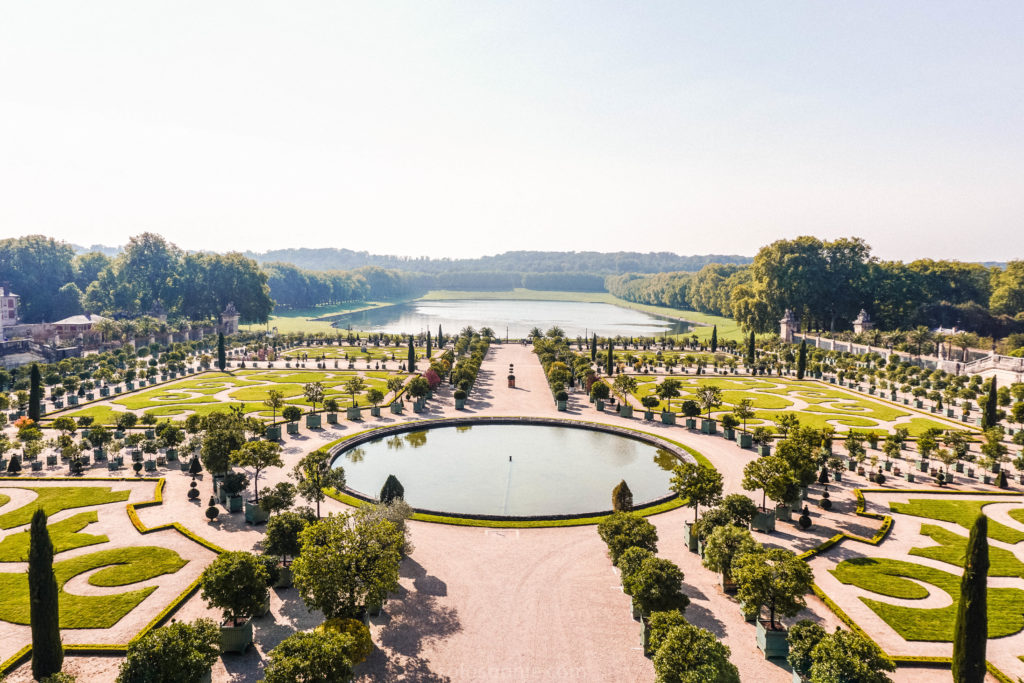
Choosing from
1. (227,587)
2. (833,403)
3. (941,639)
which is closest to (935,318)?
(833,403)

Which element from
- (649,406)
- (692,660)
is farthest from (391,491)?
(649,406)

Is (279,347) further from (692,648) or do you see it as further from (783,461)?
(692,648)

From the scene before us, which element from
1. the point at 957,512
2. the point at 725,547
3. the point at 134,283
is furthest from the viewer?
the point at 134,283

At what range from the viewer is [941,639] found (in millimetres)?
17047

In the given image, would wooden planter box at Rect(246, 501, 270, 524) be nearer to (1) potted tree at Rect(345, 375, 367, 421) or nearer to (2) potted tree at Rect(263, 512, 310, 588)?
(2) potted tree at Rect(263, 512, 310, 588)

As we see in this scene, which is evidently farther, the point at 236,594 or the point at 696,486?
the point at 696,486

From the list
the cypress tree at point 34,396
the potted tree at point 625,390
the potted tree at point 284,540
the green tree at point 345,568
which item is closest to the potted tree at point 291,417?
the cypress tree at point 34,396

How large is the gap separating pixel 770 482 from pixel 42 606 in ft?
81.9

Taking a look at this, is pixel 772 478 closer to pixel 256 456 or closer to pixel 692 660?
pixel 692 660

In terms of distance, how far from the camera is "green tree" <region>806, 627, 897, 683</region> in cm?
1312

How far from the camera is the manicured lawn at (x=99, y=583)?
17.6 metres

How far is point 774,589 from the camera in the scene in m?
16.5

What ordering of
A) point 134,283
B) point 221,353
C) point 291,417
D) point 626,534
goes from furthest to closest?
1. point 134,283
2. point 221,353
3. point 291,417
4. point 626,534

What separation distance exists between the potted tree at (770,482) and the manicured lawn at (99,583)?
75.2 feet
